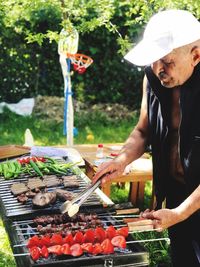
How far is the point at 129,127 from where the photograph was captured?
1126 centimetres

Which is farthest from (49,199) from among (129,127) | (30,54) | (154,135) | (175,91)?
(30,54)

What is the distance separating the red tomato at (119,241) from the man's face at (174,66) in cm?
110

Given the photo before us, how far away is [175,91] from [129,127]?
7407 mm

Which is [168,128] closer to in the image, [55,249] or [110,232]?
[110,232]

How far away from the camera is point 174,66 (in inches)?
132

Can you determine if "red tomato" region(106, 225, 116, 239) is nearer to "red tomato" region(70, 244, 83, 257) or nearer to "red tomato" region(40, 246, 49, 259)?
"red tomato" region(70, 244, 83, 257)

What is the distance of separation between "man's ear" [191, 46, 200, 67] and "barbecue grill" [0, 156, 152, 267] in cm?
128

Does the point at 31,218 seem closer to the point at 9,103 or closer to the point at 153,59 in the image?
the point at 153,59

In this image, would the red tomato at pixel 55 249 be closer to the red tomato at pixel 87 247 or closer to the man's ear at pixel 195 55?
the red tomato at pixel 87 247

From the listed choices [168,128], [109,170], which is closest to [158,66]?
[168,128]

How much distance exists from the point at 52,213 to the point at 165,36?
72.0 inches

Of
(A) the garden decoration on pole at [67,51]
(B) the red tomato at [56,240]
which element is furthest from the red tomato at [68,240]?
(A) the garden decoration on pole at [67,51]

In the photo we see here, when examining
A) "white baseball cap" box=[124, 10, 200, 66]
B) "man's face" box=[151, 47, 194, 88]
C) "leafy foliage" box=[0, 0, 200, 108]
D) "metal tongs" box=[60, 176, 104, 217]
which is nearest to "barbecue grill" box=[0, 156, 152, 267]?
"metal tongs" box=[60, 176, 104, 217]

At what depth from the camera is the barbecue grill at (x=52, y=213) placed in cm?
356
